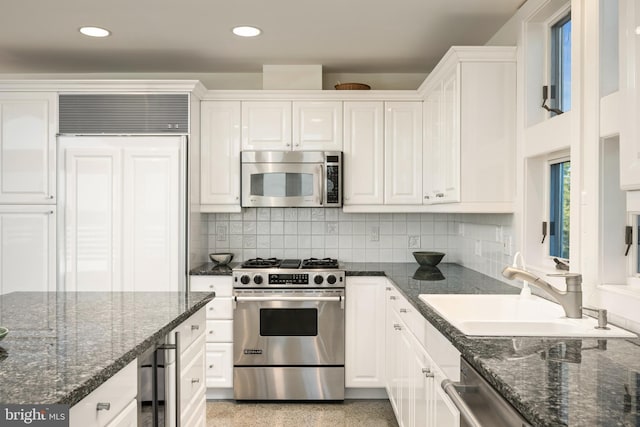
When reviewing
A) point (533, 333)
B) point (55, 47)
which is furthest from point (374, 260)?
point (55, 47)

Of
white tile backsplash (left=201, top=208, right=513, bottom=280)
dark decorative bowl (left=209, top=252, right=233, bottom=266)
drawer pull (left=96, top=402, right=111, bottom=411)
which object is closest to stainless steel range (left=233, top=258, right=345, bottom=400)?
dark decorative bowl (left=209, top=252, right=233, bottom=266)

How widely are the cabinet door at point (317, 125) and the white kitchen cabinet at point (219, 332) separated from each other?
1.20 m

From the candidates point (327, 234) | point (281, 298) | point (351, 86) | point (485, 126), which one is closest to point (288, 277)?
point (281, 298)

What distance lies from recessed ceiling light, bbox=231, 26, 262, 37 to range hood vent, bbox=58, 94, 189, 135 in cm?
66

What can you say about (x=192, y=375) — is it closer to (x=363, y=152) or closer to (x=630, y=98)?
(x=630, y=98)

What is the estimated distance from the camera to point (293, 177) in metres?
3.72

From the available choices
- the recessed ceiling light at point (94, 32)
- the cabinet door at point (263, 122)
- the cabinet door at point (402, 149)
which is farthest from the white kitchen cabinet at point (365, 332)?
the recessed ceiling light at point (94, 32)

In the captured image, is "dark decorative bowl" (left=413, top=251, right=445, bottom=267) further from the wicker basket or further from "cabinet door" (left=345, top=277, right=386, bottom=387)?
the wicker basket

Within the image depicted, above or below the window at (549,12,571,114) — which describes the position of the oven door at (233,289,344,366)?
below

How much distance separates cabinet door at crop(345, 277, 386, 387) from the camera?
3.55m

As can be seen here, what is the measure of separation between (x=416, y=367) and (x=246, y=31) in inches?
89.1

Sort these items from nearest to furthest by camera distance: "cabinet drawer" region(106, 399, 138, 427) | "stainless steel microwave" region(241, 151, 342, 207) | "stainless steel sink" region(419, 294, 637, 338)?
"cabinet drawer" region(106, 399, 138, 427)
"stainless steel sink" region(419, 294, 637, 338)
"stainless steel microwave" region(241, 151, 342, 207)

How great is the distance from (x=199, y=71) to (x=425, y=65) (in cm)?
187

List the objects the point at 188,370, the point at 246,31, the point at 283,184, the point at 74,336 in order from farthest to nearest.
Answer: the point at 283,184
the point at 246,31
the point at 188,370
the point at 74,336
